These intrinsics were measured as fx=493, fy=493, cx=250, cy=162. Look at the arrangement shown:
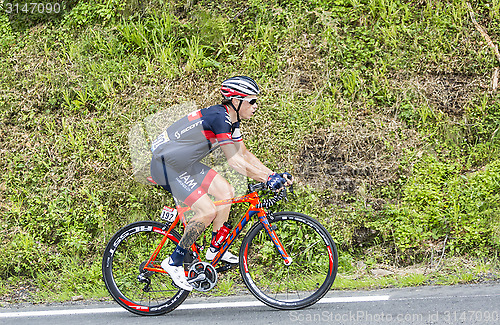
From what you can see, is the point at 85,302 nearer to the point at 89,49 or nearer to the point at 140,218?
the point at 140,218

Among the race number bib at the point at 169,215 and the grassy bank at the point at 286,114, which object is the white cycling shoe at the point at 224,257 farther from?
the grassy bank at the point at 286,114

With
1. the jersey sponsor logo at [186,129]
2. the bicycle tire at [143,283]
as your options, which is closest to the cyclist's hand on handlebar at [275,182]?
the jersey sponsor logo at [186,129]

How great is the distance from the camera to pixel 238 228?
5000 mm

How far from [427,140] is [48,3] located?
7.44 meters

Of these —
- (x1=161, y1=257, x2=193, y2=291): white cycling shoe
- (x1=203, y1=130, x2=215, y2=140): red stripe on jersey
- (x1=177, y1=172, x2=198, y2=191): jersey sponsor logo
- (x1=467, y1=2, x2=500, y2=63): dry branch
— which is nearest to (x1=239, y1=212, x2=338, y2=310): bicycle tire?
(x1=161, y1=257, x2=193, y2=291): white cycling shoe

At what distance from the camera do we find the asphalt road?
4.52 meters

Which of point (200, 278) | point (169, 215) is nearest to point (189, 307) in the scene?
point (200, 278)

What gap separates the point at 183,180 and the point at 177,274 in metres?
0.93

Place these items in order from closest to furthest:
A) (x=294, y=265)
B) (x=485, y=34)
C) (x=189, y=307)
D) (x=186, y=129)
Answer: (x=186, y=129) → (x=189, y=307) → (x=294, y=265) → (x=485, y=34)

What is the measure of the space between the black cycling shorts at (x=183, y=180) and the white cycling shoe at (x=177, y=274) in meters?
0.65

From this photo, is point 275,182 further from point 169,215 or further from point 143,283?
point 143,283

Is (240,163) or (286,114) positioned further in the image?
(286,114)

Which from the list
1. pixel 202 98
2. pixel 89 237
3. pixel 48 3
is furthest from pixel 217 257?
pixel 48 3

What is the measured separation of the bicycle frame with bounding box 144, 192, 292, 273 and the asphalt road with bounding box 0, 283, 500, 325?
0.51 metres
